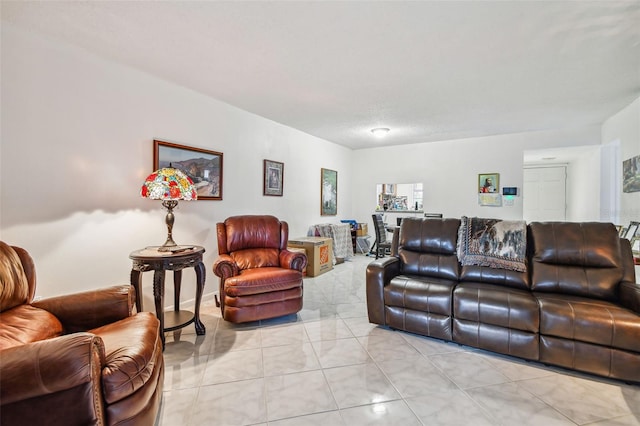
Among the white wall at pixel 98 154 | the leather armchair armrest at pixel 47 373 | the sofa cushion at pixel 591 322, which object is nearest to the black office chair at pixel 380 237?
the white wall at pixel 98 154

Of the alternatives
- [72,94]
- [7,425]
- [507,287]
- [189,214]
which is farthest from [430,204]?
[7,425]

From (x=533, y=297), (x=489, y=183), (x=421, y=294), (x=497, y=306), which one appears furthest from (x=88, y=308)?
(x=489, y=183)

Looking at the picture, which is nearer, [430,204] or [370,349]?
[370,349]

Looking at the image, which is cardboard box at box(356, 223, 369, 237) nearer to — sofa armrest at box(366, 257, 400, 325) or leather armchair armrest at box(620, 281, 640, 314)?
sofa armrest at box(366, 257, 400, 325)

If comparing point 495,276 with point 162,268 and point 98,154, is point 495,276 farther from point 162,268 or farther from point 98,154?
point 98,154

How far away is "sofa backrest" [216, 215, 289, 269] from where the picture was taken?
130 inches

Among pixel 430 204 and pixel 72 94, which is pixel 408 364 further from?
pixel 430 204

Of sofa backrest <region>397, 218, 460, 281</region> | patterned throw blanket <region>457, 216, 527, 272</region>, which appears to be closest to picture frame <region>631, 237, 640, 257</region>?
patterned throw blanket <region>457, 216, 527, 272</region>

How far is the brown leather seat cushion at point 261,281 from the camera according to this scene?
2.77m

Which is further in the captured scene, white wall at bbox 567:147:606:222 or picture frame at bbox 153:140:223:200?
white wall at bbox 567:147:606:222

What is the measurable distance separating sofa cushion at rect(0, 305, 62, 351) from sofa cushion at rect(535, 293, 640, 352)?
3.16 metres

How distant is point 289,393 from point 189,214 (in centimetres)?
236

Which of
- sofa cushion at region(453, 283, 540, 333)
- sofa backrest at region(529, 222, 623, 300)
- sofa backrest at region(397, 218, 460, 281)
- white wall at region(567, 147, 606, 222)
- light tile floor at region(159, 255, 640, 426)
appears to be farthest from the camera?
white wall at region(567, 147, 606, 222)

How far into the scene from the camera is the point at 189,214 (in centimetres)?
342
